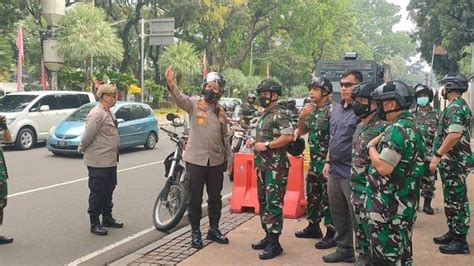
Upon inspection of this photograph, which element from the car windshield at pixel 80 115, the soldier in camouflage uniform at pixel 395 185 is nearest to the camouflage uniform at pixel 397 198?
the soldier in camouflage uniform at pixel 395 185

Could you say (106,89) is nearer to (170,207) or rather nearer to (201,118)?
(201,118)

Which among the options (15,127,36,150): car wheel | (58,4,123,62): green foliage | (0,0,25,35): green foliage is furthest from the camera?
(58,4,123,62): green foliage

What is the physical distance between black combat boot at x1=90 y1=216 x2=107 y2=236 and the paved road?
0.07 meters

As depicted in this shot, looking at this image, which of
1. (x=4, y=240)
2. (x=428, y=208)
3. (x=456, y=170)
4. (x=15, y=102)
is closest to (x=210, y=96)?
(x=456, y=170)

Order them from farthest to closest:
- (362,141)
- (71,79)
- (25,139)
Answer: (71,79), (25,139), (362,141)

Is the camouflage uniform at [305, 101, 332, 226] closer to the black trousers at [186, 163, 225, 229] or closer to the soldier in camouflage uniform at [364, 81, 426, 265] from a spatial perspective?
the black trousers at [186, 163, 225, 229]

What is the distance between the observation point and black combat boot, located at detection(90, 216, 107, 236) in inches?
240

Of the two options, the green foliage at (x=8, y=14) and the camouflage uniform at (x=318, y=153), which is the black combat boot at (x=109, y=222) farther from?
the green foliage at (x=8, y=14)

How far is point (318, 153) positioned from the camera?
543 centimetres

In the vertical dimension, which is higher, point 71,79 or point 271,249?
point 71,79

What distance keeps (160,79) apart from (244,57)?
32.8ft

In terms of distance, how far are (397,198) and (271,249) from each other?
77.1 inches

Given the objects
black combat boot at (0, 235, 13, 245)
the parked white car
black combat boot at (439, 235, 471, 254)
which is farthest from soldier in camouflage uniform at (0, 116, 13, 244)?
the parked white car

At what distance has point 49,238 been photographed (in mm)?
5895
